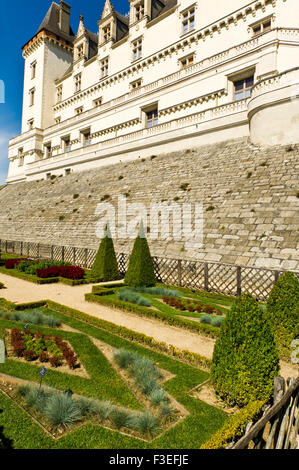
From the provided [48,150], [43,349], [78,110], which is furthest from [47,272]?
[48,150]

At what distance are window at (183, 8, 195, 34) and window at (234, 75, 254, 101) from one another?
9.28m

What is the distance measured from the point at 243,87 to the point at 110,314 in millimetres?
20516

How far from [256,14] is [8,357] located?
90.4 feet

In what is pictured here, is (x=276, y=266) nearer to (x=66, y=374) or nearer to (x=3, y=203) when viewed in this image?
(x=66, y=374)

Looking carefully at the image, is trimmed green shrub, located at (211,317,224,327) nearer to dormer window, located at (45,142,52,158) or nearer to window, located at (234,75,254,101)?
window, located at (234,75,254,101)

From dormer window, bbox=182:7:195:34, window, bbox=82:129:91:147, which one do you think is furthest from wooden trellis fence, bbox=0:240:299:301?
dormer window, bbox=182:7:195:34

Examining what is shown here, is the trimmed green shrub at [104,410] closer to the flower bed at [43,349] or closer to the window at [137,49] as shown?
the flower bed at [43,349]

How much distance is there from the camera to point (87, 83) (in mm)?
37562

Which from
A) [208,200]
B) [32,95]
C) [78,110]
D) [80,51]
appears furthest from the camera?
[32,95]

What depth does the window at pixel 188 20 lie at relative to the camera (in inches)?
1027

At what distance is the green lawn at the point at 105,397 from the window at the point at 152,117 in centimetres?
2522

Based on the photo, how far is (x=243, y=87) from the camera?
21.3m

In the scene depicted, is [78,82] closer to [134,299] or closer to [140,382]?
[134,299]

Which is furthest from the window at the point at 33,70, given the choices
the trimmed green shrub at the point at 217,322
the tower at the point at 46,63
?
the trimmed green shrub at the point at 217,322
